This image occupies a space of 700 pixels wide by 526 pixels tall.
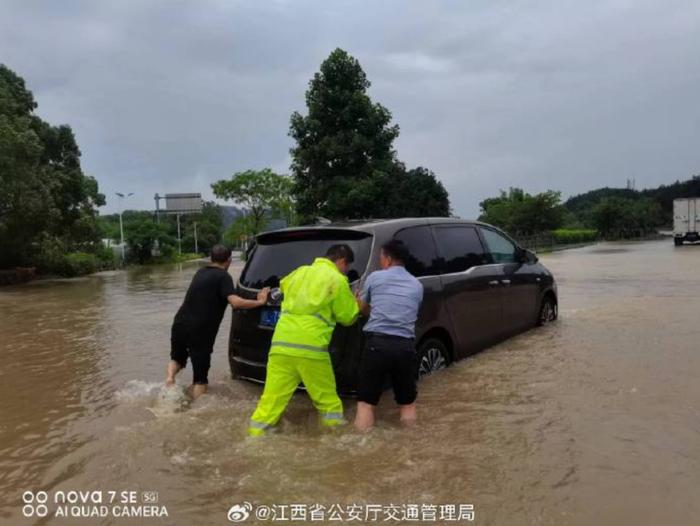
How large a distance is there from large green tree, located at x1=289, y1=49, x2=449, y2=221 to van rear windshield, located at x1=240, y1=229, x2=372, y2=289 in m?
16.0

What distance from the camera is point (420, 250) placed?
18.9ft

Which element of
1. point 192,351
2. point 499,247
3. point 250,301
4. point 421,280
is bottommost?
point 192,351

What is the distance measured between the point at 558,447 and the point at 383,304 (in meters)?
1.55

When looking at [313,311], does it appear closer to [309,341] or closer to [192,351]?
[309,341]

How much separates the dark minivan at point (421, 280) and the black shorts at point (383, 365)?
0.33m

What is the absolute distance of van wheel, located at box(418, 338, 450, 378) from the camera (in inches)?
215

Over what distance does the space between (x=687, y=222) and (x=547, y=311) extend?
118ft

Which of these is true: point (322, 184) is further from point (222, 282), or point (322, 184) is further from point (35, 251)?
point (222, 282)

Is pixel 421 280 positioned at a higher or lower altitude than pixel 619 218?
lower

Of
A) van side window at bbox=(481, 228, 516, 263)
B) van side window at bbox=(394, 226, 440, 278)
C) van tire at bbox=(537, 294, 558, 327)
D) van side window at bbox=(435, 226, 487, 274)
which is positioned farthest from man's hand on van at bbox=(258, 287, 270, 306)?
van tire at bbox=(537, 294, 558, 327)

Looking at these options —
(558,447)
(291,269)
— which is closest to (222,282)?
(291,269)

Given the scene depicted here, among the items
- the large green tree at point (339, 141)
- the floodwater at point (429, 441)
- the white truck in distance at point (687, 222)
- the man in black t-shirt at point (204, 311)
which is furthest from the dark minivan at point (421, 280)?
the white truck in distance at point (687, 222)

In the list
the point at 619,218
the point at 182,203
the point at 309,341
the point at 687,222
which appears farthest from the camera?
the point at 182,203

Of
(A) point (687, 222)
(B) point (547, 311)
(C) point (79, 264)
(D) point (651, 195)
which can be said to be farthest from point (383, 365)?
(D) point (651, 195)
